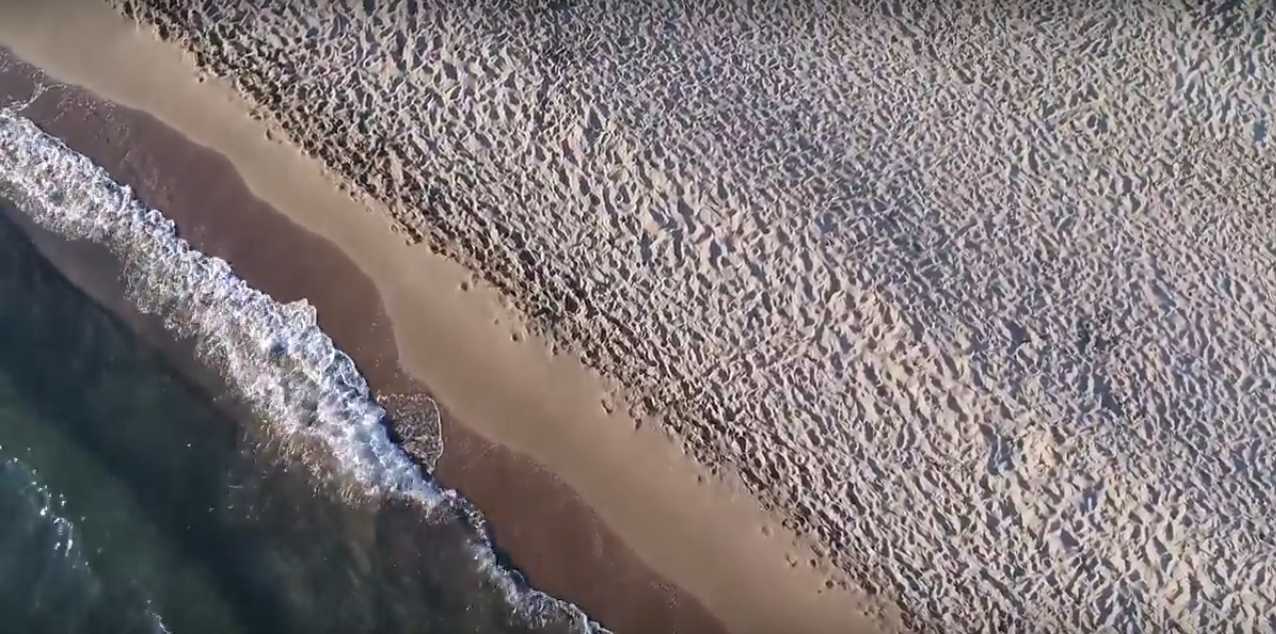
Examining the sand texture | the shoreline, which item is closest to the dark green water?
the shoreline

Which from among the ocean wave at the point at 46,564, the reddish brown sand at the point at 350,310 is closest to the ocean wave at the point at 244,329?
the reddish brown sand at the point at 350,310

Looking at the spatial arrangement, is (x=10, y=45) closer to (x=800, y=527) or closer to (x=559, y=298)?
(x=559, y=298)

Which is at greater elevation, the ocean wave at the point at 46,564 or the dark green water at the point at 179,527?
the dark green water at the point at 179,527

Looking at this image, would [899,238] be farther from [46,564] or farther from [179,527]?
[46,564]

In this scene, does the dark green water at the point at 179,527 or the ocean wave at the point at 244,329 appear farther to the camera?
the ocean wave at the point at 244,329

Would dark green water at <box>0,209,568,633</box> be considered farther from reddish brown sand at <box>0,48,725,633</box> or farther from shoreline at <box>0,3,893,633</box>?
shoreline at <box>0,3,893,633</box>

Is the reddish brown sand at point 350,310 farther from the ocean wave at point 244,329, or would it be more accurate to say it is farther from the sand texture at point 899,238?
the sand texture at point 899,238

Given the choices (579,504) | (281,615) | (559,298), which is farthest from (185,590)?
(559,298)
